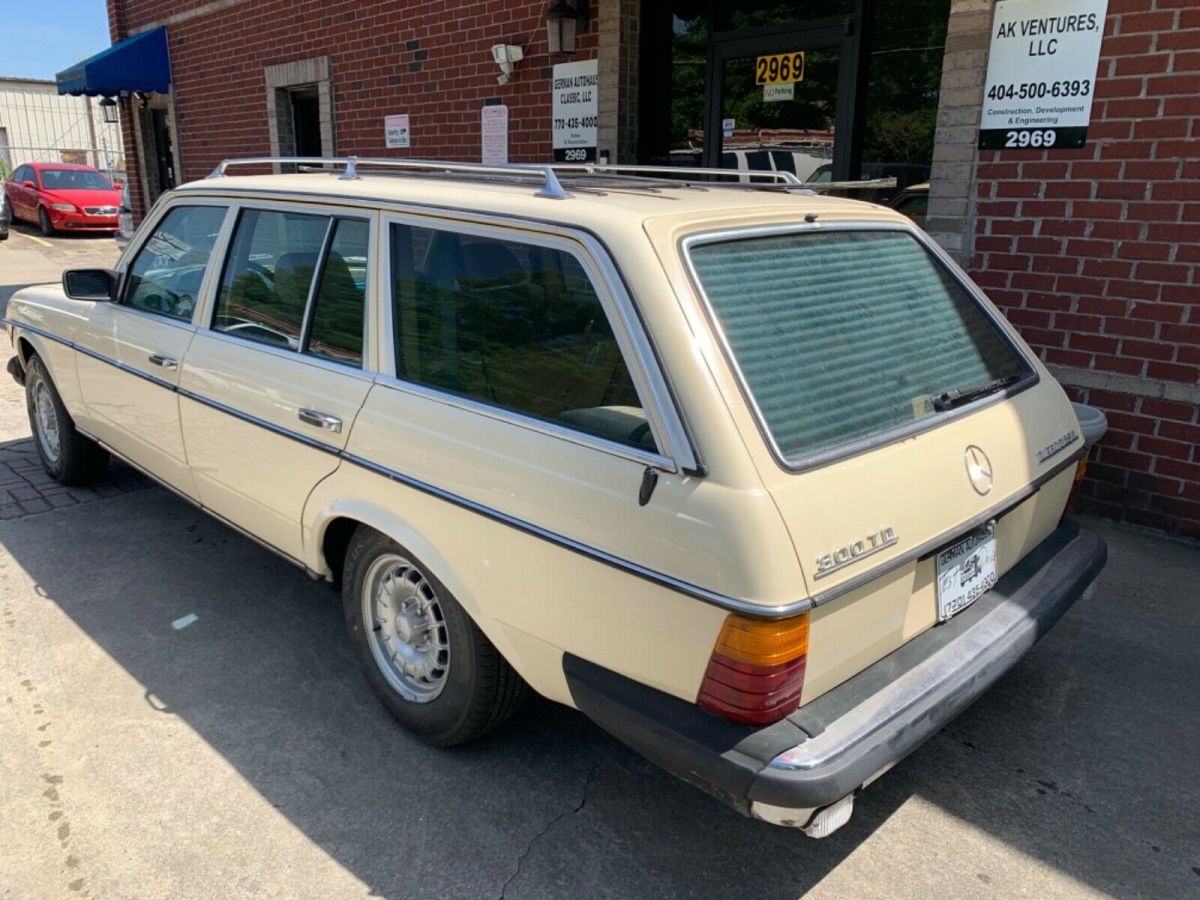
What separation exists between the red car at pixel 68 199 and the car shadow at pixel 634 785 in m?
20.2

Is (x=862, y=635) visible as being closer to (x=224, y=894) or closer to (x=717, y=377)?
(x=717, y=377)

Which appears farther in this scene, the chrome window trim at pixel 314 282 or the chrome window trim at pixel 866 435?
the chrome window trim at pixel 314 282

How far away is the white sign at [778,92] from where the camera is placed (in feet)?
22.1

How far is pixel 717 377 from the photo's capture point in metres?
2.18

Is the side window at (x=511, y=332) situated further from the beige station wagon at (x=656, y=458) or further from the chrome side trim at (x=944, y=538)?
the chrome side trim at (x=944, y=538)

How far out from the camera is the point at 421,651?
9.81 feet

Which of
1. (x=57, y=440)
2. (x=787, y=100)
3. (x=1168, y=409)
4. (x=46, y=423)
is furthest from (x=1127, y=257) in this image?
(x=46, y=423)

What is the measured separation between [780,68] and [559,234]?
16.5ft

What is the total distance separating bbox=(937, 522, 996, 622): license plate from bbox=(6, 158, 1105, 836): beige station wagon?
0.01 m

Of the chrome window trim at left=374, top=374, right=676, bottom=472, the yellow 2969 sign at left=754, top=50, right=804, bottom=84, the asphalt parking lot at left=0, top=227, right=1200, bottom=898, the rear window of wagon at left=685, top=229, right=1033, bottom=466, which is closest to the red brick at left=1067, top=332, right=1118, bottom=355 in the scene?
the asphalt parking lot at left=0, top=227, right=1200, bottom=898

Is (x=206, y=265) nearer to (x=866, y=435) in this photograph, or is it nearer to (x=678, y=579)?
(x=678, y=579)

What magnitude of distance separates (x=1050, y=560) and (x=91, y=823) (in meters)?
3.01

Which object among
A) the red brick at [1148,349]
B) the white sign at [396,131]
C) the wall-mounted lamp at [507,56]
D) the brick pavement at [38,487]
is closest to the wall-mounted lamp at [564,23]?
the wall-mounted lamp at [507,56]

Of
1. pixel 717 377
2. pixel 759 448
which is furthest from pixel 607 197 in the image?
pixel 759 448
